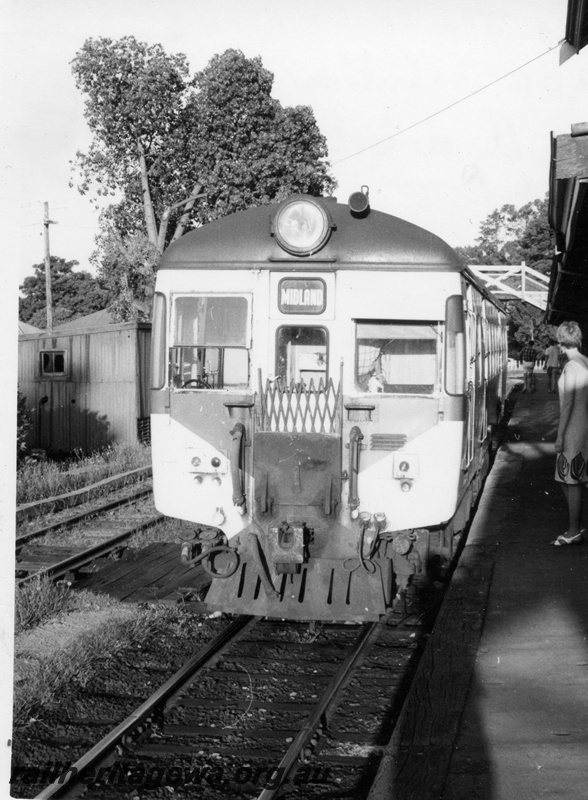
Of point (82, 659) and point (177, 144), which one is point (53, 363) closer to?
point (177, 144)

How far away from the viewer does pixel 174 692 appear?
5.25 m

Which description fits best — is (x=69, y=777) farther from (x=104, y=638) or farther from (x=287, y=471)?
(x=287, y=471)

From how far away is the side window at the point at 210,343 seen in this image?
20.2 ft

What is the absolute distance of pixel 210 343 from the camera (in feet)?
20.4

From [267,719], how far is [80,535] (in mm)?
5629

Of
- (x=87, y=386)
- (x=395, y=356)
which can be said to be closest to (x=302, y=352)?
(x=395, y=356)

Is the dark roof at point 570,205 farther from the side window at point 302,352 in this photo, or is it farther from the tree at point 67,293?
the tree at point 67,293

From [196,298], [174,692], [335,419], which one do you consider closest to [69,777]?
[174,692]

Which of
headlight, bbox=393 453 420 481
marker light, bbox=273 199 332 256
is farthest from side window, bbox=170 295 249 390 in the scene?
headlight, bbox=393 453 420 481

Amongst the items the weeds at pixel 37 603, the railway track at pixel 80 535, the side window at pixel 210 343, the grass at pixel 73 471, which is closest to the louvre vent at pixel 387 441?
the side window at pixel 210 343

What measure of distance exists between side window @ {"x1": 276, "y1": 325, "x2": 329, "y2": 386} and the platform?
6.10 feet

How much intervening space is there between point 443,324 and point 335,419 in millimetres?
978

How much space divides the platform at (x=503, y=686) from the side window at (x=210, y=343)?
2.22m

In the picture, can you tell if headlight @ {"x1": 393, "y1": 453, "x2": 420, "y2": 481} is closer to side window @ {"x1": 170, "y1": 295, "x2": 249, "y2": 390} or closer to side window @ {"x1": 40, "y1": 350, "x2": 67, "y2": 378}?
side window @ {"x1": 170, "y1": 295, "x2": 249, "y2": 390}
